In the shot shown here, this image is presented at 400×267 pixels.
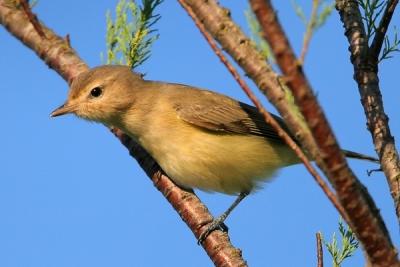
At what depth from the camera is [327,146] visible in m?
1.46

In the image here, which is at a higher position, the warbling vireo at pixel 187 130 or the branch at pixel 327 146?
the warbling vireo at pixel 187 130

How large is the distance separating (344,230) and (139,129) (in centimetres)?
232

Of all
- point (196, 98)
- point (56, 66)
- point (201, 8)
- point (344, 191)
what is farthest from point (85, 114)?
point (344, 191)

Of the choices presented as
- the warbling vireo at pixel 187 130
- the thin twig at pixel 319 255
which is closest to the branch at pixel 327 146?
the thin twig at pixel 319 255

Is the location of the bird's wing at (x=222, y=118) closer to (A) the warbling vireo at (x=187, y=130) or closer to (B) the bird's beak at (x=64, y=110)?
(A) the warbling vireo at (x=187, y=130)

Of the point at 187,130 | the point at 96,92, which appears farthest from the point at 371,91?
the point at 96,92

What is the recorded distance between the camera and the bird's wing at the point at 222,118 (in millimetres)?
4785

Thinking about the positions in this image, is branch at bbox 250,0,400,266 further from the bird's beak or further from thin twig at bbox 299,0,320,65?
the bird's beak

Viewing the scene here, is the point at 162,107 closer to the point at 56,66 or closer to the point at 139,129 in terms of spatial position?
the point at 139,129

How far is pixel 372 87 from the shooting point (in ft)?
9.31

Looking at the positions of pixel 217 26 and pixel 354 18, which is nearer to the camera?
pixel 217 26

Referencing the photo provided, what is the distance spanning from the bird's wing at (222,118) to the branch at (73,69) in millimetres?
480

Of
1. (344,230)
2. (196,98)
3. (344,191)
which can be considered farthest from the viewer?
(196,98)

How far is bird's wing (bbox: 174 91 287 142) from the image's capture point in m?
4.79
